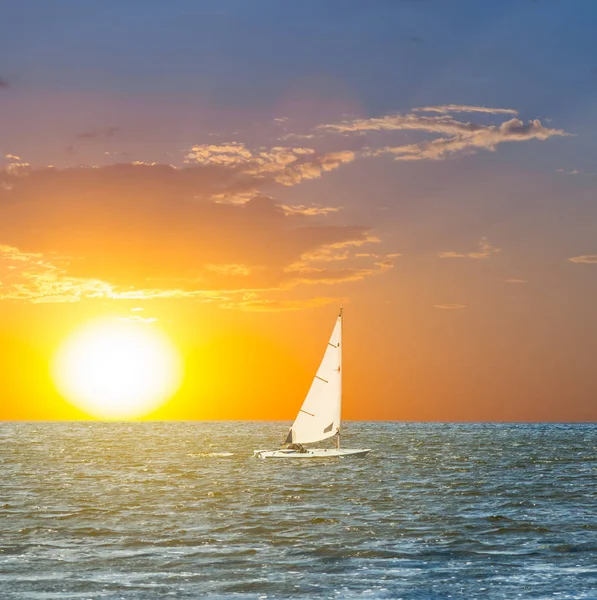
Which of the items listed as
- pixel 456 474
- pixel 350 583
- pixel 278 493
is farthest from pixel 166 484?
pixel 350 583

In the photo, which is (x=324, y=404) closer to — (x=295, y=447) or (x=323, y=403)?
(x=323, y=403)

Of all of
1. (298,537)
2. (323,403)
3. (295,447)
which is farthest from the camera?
(295,447)

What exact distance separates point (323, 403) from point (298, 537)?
4451 centimetres

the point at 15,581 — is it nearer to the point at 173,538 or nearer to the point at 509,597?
the point at 173,538

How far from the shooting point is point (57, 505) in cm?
5325

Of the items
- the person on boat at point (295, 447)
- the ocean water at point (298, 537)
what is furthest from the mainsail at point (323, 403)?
the ocean water at point (298, 537)

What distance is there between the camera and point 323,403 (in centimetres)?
8350

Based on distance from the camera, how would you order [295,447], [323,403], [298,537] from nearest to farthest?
[298,537], [323,403], [295,447]

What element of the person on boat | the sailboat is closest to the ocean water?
the person on boat

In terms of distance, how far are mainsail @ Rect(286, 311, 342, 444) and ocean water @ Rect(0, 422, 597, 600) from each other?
28.2ft

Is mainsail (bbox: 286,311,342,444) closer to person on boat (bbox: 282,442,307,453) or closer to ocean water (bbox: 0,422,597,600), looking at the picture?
person on boat (bbox: 282,442,307,453)

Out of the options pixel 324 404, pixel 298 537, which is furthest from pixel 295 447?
pixel 298 537

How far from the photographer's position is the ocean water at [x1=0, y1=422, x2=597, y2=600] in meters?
28.4

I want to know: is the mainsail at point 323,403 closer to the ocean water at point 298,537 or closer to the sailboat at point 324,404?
the sailboat at point 324,404
